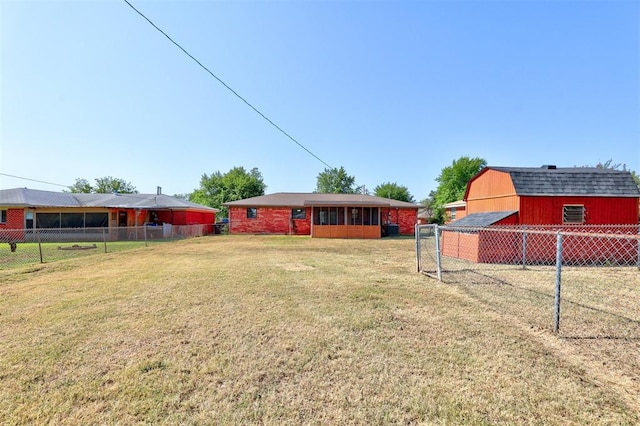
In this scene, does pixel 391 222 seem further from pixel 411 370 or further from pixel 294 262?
pixel 411 370

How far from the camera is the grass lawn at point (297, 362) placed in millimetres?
2344

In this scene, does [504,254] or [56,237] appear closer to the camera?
[504,254]

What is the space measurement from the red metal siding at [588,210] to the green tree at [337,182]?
46499 mm

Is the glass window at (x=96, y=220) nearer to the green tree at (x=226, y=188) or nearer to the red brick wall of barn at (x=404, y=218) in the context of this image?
the green tree at (x=226, y=188)

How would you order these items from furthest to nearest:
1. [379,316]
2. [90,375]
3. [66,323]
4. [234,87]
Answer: [234,87] < [379,316] < [66,323] < [90,375]

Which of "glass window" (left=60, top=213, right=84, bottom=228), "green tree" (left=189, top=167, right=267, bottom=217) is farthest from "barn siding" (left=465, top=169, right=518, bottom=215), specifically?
"green tree" (left=189, top=167, right=267, bottom=217)

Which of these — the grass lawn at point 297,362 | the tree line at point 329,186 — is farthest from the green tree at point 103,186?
the grass lawn at point 297,362

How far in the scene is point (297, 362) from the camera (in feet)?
10.1

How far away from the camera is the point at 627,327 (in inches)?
163

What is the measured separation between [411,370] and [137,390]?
254cm

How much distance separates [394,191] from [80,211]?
4278cm

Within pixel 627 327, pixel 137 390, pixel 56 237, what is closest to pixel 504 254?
pixel 627 327

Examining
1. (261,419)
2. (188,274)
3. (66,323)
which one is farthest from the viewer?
(188,274)

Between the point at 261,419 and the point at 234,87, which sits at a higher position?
the point at 234,87
